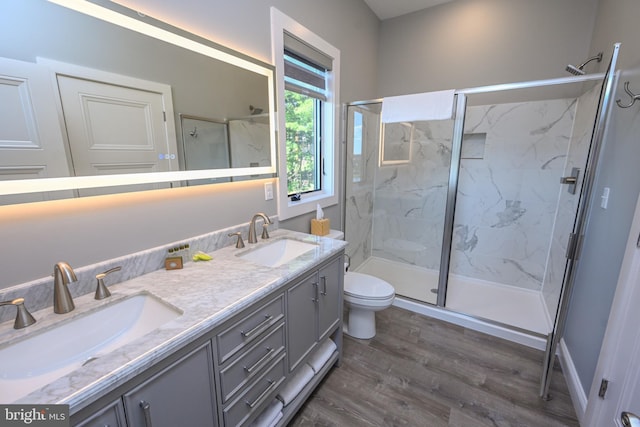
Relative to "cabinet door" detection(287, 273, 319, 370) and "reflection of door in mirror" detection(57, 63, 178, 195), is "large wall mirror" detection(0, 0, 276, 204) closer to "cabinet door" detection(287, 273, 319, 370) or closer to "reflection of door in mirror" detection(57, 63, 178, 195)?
"reflection of door in mirror" detection(57, 63, 178, 195)

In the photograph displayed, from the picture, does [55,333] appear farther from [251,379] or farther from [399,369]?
[399,369]

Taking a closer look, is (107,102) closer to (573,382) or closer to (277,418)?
(277,418)

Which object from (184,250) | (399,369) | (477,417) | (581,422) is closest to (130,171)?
(184,250)

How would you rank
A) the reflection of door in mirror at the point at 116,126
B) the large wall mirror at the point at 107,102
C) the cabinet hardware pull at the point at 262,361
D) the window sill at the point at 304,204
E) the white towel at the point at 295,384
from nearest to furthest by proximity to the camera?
the large wall mirror at the point at 107,102
the reflection of door in mirror at the point at 116,126
the cabinet hardware pull at the point at 262,361
the white towel at the point at 295,384
the window sill at the point at 304,204

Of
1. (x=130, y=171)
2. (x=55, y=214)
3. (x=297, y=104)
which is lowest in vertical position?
(x=55, y=214)

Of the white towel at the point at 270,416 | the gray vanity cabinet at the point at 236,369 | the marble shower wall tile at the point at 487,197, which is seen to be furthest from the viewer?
the marble shower wall tile at the point at 487,197

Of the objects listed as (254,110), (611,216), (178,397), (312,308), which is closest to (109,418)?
(178,397)

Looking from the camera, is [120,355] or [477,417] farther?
[477,417]

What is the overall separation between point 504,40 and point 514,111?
65 centimetres

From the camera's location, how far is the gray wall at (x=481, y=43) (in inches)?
91.4

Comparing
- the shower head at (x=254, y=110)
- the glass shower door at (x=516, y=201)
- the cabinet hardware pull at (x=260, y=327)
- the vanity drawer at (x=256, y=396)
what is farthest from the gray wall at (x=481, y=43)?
the vanity drawer at (x=256, y=396)

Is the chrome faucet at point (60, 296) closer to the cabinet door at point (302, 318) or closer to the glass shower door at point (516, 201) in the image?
the cabinet door at point (302, 318)

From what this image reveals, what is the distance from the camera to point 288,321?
1.34m

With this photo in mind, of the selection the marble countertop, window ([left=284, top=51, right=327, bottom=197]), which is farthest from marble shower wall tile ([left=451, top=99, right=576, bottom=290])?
the marble countertop
